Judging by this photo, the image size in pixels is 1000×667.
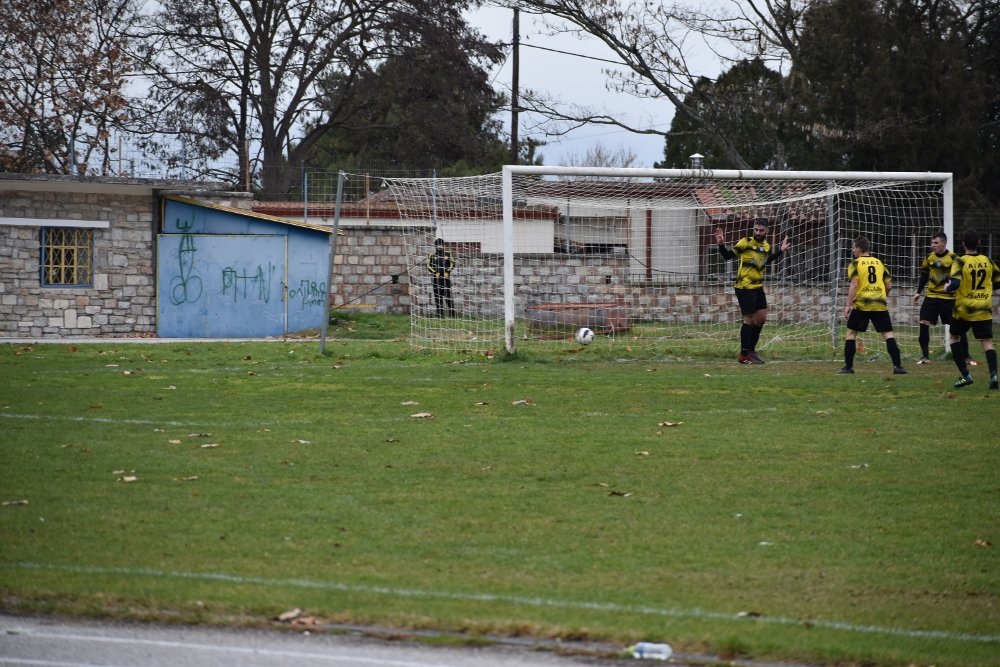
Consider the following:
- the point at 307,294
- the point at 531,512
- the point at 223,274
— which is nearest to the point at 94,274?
the point at 223,274

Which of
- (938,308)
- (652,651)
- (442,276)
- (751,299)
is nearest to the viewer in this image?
(652,651)

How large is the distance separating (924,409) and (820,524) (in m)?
5.45

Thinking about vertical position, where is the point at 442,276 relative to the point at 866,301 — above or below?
above

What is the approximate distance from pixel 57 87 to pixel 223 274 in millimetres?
14482

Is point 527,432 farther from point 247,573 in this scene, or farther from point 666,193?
point 666,193

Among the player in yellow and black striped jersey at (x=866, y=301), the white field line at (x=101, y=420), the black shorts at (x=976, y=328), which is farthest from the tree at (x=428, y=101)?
the white field line at (x=101, y=420)

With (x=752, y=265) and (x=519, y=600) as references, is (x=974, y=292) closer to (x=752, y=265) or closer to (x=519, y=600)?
(x=752, y=265)

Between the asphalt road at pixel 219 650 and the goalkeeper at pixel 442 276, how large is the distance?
15.3m

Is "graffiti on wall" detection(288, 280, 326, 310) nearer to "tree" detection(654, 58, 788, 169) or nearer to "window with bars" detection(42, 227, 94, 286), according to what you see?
"window with bars" detection(42, 227, 94, 286)

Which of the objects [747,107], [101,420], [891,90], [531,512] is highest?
[747,107]

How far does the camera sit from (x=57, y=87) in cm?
3719

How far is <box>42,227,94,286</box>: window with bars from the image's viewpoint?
2572cm

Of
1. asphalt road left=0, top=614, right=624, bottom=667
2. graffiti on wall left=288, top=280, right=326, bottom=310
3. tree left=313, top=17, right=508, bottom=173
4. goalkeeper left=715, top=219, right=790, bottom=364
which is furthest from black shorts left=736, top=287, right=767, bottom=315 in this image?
tree left=313, top=17, right=508, bottom=173

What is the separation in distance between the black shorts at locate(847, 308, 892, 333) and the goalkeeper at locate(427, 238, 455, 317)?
276 inches
